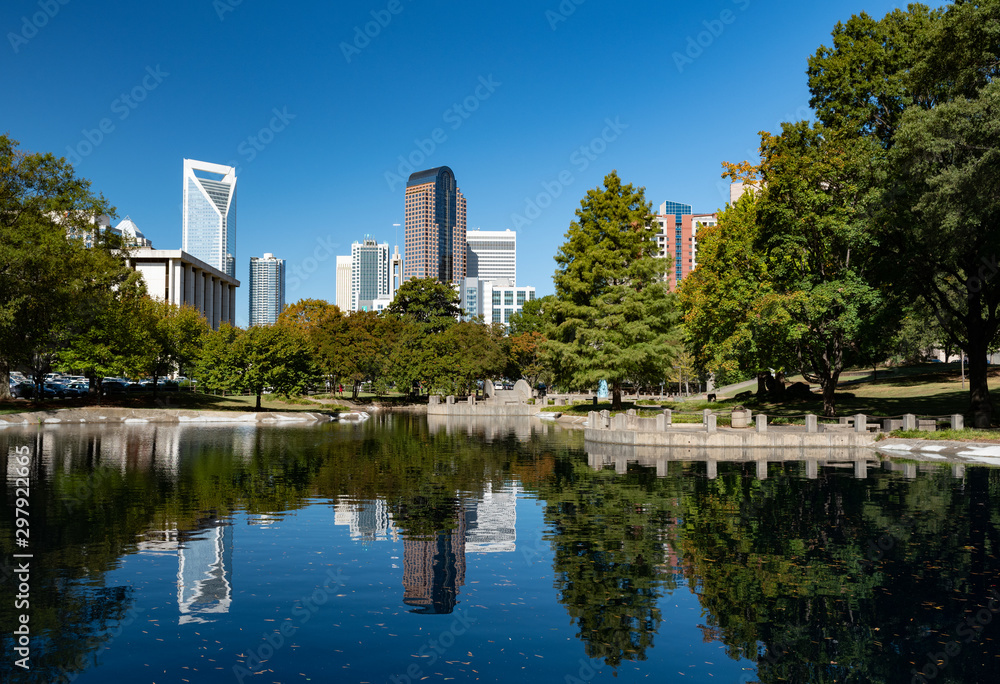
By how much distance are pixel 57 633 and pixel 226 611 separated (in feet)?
7.70

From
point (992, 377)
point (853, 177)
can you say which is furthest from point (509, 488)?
point (992, 377)

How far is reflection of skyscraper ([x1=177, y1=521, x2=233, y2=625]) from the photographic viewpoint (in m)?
11.4

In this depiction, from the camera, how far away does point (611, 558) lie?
14.4 m

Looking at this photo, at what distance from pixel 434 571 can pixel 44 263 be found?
4876 centimetres

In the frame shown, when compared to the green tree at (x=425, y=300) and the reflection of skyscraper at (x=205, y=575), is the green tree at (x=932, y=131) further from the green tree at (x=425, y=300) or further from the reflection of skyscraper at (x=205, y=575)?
the green tree at (x=425, y=300)

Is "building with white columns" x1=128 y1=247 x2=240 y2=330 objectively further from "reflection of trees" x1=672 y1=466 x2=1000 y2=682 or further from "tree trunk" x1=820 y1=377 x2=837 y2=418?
"reflection of trees" x1=672 y1=466 x2=1000 y2=682

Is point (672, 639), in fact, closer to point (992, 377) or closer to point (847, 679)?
point (847, 679)

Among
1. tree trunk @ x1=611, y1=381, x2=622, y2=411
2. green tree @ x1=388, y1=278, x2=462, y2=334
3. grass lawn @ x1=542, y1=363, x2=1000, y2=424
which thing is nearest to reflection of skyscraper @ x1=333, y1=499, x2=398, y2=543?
grass lawn @ x1=542, y1=363, x2=1000, y2=424

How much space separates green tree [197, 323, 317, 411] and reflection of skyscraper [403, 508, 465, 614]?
52.4m

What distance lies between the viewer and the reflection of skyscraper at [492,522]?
52.6ft

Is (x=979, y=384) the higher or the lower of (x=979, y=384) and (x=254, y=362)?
the lower

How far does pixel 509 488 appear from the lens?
80.5ft

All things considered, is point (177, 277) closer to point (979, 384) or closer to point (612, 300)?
point (612, 300)

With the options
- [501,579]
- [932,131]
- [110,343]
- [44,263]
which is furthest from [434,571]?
[110,343]
